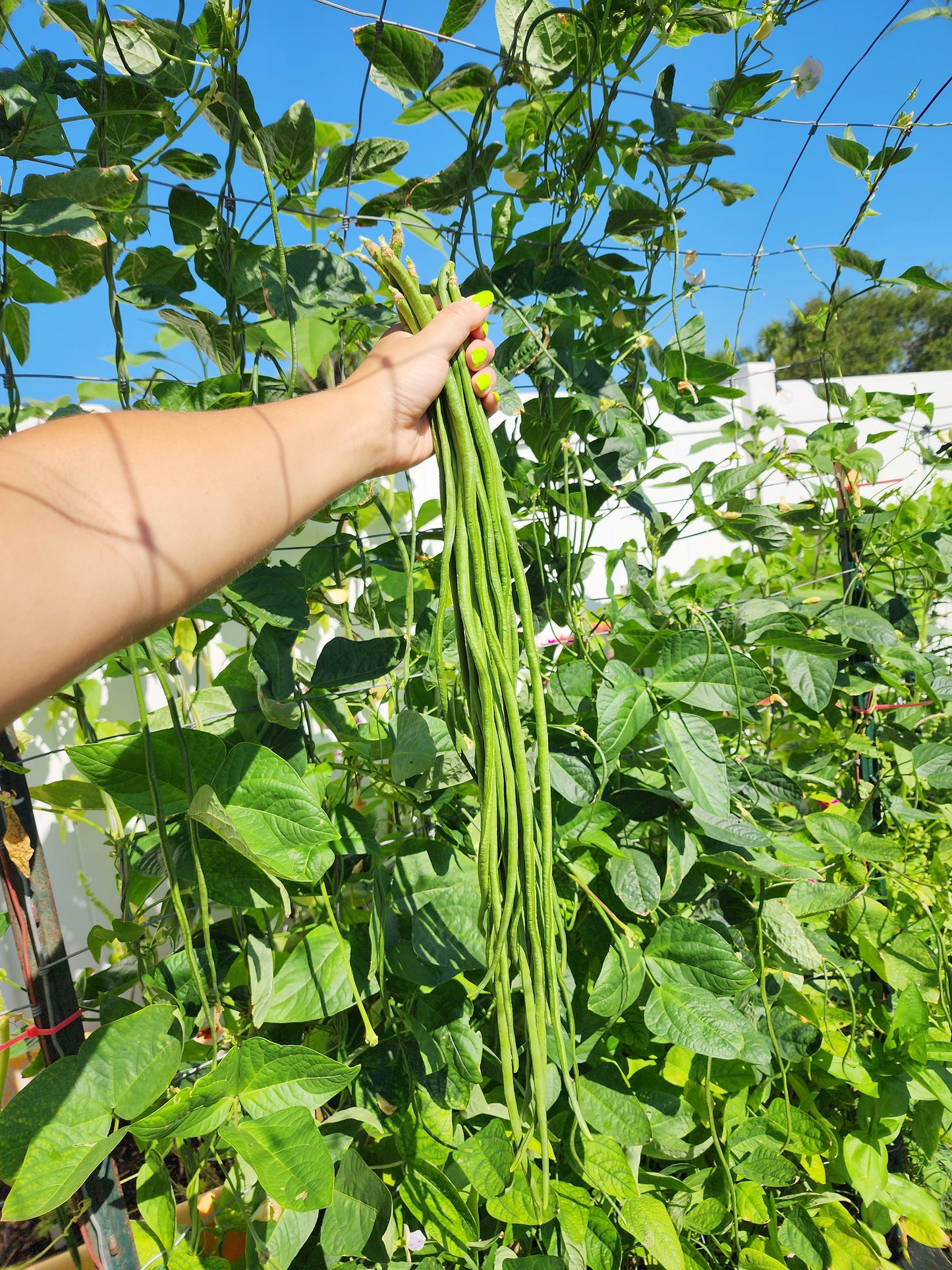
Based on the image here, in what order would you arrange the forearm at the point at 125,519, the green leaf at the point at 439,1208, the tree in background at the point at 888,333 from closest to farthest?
the forearm at the point at 125,519 → the green leaf at the point at 439,1208 → the tree in background at the point at 888,333

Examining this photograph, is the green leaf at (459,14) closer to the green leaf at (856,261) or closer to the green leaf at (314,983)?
the green leaf at (856,261)

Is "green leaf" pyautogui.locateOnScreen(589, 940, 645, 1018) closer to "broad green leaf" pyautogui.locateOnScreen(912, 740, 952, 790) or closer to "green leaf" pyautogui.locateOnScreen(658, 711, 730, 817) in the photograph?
"green leaf" pyautogui.locateOnScreen(658, 711, 730, 817)

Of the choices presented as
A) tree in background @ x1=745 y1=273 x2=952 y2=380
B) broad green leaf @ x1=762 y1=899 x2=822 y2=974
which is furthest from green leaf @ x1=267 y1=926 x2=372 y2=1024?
tree in background @ x1=745 y1=273 x2=952 y2=380

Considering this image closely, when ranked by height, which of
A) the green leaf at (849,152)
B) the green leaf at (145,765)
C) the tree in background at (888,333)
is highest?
the tree in background at (888,333)

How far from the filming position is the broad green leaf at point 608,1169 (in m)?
0.72

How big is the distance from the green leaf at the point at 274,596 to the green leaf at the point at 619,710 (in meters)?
0.30

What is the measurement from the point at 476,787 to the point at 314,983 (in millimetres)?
227

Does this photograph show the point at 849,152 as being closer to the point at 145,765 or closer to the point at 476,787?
the point at 476,787

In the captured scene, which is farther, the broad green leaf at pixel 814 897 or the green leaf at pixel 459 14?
the broad green leaf at pixel 814 897

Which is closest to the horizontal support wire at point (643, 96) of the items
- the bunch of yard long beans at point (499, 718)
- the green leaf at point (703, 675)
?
the bunch of yard long beans at point (499, 718)

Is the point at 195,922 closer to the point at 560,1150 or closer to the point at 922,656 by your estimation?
the point at 560,1150

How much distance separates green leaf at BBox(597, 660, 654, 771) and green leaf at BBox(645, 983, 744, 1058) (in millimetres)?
244

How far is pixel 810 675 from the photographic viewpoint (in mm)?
964

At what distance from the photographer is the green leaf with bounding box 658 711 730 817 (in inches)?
28.6
